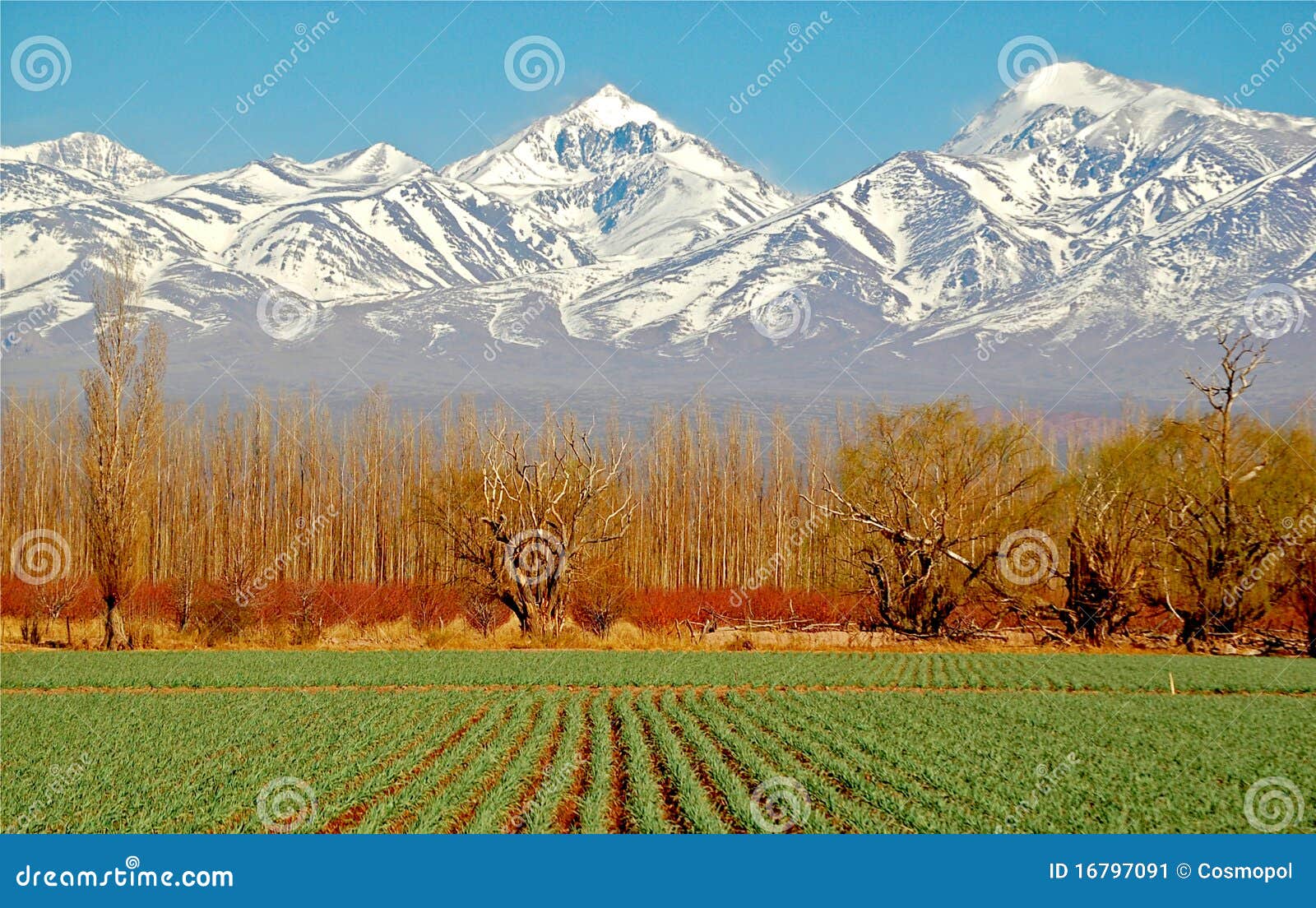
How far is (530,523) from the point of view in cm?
3219

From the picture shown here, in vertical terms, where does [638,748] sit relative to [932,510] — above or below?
below

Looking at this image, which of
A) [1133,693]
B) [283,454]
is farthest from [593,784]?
[283,454]

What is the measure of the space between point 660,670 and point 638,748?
9606mm

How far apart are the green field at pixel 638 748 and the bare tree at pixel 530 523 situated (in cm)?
689

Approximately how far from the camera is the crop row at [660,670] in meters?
22.4

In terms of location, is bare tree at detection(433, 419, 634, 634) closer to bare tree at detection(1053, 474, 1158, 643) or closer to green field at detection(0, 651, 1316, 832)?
green field at detection(0, 651, 1316, 832)

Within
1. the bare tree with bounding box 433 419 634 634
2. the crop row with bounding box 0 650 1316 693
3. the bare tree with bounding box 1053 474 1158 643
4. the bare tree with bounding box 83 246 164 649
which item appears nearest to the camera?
the crop row with bounding box 0 650 1316 693

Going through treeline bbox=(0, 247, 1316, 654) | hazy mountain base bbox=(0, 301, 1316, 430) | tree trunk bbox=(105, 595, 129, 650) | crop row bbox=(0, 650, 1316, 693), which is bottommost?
crop row bbox=(0, 650, 1316, 693)

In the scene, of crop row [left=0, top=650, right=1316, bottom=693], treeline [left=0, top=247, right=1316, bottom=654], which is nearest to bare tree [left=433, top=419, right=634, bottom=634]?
treeline [left=0, top=247, right=1316, bottom=654]

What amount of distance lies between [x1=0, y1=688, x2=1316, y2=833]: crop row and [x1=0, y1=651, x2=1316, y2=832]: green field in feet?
0.16

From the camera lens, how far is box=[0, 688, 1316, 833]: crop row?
36.1ft

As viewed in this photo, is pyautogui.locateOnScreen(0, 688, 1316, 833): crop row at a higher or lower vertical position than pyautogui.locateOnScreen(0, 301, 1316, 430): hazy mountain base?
lower

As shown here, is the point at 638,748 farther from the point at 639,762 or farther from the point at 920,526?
the point at 920,526

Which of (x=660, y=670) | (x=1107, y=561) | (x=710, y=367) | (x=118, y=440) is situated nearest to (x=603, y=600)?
(x=660, y=670)
